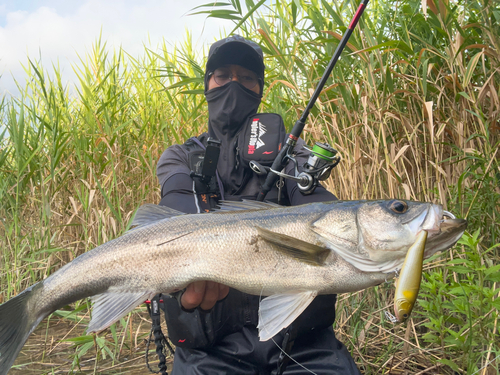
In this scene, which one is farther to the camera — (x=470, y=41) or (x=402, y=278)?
(x=470, y=41)

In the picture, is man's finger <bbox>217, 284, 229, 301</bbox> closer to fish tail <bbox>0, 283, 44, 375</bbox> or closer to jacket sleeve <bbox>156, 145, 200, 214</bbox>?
jacket sleeve <bbox>156, 145, 200, 214</bbox>

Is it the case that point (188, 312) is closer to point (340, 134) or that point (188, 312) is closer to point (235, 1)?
point (340, 134)

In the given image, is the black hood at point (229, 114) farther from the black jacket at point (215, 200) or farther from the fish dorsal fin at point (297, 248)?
the fish dorsal fin at point (297, 248)

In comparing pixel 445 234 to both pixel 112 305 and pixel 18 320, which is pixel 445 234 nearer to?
pixel 112 305

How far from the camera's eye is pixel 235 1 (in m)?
3.29

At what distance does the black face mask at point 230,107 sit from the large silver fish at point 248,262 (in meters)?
1.33

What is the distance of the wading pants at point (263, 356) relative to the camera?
208cm

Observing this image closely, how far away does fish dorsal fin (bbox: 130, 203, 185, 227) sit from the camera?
6.12ft

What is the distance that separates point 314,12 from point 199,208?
2.15 metres

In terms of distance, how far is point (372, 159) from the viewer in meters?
2.97

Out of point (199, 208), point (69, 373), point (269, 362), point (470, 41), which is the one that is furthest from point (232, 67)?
point (69, 373)

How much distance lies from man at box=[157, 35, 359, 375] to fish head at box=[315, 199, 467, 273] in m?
0.55

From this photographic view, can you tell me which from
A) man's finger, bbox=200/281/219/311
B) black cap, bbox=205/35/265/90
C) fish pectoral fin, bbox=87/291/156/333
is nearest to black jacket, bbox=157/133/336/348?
man's finger, bbox=200/281/219/311

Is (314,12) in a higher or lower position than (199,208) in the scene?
higher
